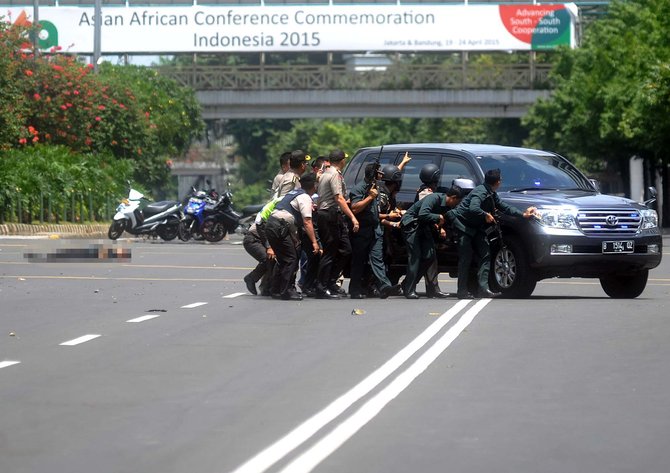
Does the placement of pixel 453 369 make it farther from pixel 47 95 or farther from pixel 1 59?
pixel 47 95

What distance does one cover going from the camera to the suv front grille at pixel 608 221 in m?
19.3

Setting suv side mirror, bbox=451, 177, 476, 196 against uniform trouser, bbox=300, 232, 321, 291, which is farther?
Answer: uniform trouser, bbox=300, 232, 321, 291

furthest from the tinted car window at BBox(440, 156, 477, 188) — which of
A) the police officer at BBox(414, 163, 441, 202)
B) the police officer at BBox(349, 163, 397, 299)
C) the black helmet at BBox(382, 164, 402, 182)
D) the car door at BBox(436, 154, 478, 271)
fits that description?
the police officer at BBox(349, 163, 397, 299)

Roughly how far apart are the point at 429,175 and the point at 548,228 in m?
1.64

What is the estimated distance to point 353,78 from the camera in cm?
7738

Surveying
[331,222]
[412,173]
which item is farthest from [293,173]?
[412,173]

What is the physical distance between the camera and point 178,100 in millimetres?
70688

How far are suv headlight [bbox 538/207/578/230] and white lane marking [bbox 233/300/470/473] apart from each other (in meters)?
4.99

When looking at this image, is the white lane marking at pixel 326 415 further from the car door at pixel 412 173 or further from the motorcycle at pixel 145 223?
the motorcycle at pixel 145 223

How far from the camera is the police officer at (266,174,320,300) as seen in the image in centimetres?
1942

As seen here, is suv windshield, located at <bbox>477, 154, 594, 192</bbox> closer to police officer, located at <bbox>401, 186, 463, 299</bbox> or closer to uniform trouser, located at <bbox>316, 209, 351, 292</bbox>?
police officer, located at <bbox>401, 186, 463, 299</bbox>

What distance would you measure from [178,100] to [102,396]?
200 feet

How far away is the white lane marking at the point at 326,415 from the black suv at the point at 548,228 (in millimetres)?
4979

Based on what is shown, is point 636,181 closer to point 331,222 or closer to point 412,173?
point 412,173
